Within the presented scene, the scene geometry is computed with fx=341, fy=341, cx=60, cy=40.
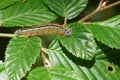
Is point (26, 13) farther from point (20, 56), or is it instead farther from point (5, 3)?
point (20, 56)

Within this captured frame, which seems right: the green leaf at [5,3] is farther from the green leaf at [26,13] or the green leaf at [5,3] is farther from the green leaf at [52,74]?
the green leaf at [52,74]

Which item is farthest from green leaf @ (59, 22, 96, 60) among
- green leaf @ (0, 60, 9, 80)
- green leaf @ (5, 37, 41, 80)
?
green leaf @ (0, 60, 9, 80)

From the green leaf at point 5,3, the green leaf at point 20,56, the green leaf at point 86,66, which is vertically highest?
the green leaf at point 5,3

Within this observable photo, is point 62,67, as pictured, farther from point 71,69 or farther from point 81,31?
point 81,31

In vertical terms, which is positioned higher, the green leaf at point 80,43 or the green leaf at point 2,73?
the green leaf at point 80,43

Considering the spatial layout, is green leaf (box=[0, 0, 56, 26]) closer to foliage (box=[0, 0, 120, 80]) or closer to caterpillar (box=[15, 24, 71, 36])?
foliage (box=[0, 0, 120, 80])

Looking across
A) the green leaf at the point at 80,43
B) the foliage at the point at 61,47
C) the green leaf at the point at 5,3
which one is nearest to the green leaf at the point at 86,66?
the foliage at the point at 61,47

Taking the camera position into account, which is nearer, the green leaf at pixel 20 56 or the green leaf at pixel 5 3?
the green leaf at pixel 20 56

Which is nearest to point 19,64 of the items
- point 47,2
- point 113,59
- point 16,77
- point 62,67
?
point 16,77
